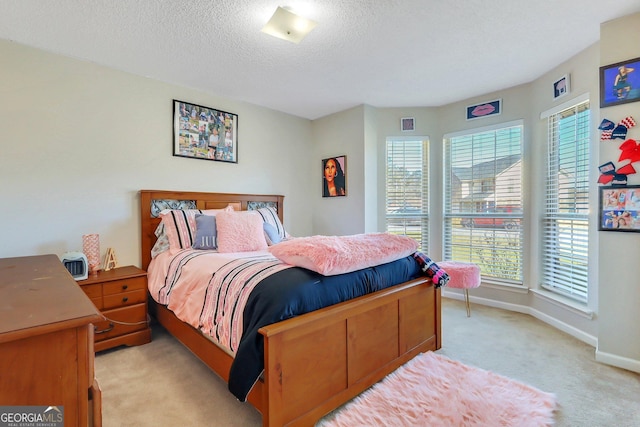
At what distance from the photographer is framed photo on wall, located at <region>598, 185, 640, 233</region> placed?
1969 mm

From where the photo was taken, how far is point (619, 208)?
2.03m

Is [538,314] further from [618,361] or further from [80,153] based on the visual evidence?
[80,153]

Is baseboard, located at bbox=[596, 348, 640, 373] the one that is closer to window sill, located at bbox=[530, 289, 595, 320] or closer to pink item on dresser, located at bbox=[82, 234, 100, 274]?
window sill, located at bbox=[530, 289, 595, 320]

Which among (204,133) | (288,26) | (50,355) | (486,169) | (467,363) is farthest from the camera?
(486,169)

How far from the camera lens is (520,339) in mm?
2521

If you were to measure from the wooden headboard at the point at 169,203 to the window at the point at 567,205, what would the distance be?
10.4ft

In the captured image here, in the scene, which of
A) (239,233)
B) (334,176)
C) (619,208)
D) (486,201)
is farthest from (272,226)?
(619,208)

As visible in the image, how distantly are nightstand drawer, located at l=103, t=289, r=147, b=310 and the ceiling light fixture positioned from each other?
2233 millimetres

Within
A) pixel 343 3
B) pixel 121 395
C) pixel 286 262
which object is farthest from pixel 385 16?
pixel 121 395

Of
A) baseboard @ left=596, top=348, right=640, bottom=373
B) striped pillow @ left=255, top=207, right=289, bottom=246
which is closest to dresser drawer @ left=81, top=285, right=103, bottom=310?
striped pillow @ left=255, top=207, right=289, bottom=246

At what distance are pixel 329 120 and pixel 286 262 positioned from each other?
2.77 meters

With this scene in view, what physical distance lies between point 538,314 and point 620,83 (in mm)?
2136

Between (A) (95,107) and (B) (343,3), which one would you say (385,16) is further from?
(A) (95,107)

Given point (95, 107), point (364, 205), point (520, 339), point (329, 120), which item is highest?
point (329, 120)
